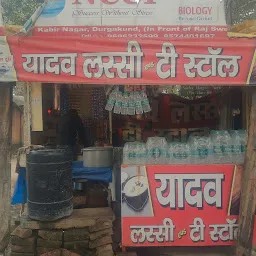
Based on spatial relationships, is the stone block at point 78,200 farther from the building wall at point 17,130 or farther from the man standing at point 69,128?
the building wall at point 17,130

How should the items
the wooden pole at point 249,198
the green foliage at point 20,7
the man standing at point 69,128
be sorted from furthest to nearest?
the green foliage at point 20,7 < the man standing at point 69,128 < the wooden pole at point 249,198

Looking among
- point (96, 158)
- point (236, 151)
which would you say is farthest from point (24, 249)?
point (236, 151)

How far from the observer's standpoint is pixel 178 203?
14.9ft

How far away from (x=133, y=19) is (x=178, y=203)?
103 inches

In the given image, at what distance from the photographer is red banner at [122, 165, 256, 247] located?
454 cm

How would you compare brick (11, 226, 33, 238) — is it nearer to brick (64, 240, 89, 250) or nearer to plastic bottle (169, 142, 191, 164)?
brick (64, 240, 89, 250)

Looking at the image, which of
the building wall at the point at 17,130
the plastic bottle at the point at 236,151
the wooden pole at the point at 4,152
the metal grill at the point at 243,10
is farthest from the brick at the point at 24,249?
the building wall at the point at 17,130

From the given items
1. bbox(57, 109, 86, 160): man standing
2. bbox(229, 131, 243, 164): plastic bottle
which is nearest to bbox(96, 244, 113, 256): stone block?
bbox(229, 131, 243, 164): plastic bottle

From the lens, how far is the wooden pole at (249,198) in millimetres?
4191

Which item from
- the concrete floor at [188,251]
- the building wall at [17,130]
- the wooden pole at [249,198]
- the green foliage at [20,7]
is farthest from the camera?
the building wall at [17,130]

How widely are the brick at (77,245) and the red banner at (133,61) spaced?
2.09m

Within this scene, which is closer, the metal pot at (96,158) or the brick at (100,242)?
the brick at (100,242)

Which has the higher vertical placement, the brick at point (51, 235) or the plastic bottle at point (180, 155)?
the plastic bottle at point (180, 155)

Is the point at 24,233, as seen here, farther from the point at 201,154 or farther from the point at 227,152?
the point at 227,152
